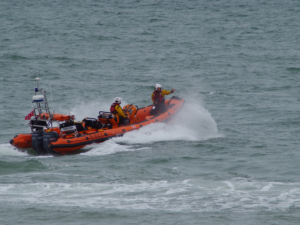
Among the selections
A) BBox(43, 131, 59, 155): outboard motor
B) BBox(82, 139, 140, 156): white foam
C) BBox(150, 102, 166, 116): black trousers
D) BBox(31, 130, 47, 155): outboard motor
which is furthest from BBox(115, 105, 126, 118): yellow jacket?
BBox(31, 130, 47, 155): outboard motor

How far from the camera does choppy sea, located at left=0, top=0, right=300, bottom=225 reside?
7102 millimetres

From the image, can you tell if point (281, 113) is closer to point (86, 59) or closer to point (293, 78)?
point (293, 78)

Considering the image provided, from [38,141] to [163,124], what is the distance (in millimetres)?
3509

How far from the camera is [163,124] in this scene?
39.9 feet

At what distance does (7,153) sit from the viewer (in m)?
10.6

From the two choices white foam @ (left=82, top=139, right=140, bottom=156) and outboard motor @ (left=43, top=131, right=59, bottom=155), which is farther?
white foam @ (left=82, top=139, right=140, bottom=156)

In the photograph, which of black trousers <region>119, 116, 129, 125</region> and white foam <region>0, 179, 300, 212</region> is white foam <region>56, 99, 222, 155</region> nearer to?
black trousers <region>119, 116, 129, 125</region>

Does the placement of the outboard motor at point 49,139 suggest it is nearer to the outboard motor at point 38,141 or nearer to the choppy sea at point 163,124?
the outboard motor at point 38,141

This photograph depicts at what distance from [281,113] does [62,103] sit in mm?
7686

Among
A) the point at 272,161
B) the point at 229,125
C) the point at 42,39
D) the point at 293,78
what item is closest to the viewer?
the point at 272,161

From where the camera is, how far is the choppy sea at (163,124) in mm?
7102

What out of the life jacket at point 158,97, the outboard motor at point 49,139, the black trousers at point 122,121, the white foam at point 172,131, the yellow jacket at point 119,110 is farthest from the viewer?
the life jacket at point 158,97

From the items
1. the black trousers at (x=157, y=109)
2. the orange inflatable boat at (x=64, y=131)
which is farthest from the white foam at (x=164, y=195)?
the black trousers at (x=157, y=109)

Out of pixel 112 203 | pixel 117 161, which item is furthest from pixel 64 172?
pixel 112 203
